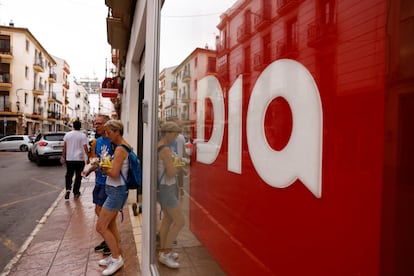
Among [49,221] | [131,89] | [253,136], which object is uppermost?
[131,89]

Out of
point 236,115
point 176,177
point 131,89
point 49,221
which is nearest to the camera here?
point 236,115

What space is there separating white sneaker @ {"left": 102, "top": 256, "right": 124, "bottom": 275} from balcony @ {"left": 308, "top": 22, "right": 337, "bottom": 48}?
3328mm

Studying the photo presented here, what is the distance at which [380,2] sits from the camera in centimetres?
64

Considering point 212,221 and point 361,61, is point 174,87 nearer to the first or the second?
point 212,221

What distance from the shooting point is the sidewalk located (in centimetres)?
355

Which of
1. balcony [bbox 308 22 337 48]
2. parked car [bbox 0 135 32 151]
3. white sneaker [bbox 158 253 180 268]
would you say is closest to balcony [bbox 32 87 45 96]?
parked car [bbox 0 135 32 151]

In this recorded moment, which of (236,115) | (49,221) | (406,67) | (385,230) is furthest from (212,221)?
(49,221)

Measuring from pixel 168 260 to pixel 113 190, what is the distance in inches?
47.3

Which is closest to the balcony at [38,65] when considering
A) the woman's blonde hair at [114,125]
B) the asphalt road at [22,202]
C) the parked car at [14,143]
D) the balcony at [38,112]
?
the balcony at [38,112]

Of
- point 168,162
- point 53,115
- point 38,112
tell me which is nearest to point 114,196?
point 168,162

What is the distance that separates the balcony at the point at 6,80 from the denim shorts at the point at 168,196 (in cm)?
4194

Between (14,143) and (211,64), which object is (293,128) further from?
(14,143)

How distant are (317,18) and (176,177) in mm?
1715

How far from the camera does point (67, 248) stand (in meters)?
4.18
